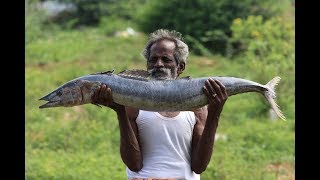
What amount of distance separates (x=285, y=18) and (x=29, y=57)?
6.25 m

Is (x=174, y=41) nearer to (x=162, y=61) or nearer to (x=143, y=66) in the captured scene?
(x=162, y=61)

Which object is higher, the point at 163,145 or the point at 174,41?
the point at 174,41

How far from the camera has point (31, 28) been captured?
1709 cm

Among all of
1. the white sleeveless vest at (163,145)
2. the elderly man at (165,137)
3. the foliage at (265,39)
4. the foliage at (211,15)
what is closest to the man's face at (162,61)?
the elderly man at (165,137)

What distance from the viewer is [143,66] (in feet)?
44.2

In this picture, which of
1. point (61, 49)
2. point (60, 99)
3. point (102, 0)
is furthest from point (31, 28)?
point (60, 99)

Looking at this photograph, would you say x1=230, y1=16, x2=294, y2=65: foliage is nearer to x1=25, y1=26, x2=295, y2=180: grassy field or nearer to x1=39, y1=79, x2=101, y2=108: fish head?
x1=25, y1=26, x2=295, y2=180: grassy field

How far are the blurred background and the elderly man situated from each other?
341 cm

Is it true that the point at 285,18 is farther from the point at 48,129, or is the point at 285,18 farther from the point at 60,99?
the point at 60,99

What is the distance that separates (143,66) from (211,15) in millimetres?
3143

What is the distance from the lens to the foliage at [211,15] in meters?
15.7

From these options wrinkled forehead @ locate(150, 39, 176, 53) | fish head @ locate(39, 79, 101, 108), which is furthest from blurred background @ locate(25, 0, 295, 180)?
fish head @ locate(39, 79, 101, 108)

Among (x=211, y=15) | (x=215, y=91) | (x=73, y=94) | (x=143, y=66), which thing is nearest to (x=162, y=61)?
(x=215, y=91)

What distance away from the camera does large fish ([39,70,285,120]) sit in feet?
10.4
